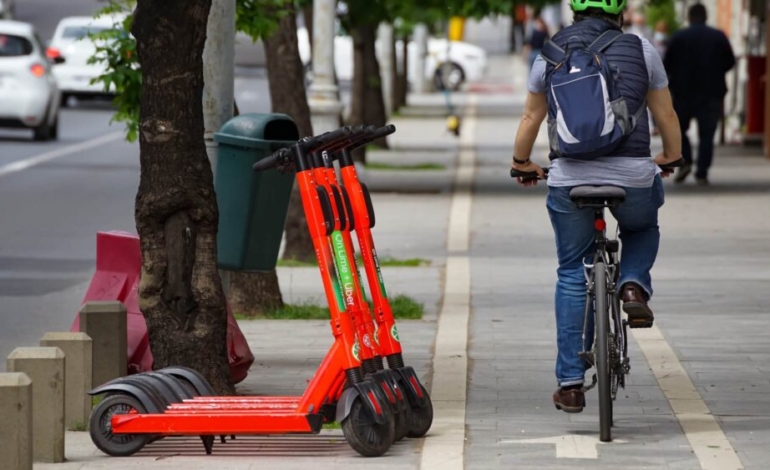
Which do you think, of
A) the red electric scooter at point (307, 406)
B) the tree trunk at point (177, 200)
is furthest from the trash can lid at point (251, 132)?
the red electric scooter at point (307, 406)

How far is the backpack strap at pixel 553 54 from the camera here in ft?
23.9

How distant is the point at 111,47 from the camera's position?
11.1 meters

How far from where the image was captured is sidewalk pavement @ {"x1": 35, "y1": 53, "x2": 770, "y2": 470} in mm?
7000

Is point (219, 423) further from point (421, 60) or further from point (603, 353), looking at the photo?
point (421, 60)

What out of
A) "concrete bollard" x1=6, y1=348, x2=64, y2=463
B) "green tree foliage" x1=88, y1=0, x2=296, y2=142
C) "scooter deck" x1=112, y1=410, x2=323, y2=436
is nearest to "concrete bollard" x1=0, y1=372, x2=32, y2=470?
"concrete bollard" x1=6, y1=348, x2=64, y2=463

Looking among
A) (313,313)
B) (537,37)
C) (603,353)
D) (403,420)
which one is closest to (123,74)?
(313,313)

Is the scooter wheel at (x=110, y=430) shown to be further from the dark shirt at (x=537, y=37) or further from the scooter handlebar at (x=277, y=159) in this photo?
the dark shirt at (x=537, y=37)

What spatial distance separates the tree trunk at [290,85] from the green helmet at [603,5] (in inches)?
251

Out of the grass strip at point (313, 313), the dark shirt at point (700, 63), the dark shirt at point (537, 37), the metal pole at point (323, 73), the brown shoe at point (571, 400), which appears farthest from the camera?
the dark shirt at point (537, 37)

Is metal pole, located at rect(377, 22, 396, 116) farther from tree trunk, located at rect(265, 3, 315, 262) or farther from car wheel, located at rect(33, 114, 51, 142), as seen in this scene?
tree trunk, located at rect(265, 3, 315, 262)

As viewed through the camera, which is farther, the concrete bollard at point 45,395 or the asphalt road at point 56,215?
the asphalt road at point 56,215

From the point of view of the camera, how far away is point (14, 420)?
20.2 ft

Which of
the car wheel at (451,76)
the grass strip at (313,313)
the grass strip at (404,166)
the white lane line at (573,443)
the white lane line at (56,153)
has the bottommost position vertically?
the car wheel at (451,76)

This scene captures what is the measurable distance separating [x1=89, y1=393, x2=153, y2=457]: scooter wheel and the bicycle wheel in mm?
1693
